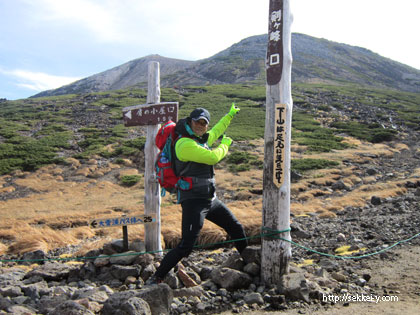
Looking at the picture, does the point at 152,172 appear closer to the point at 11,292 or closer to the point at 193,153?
the point at 193,153

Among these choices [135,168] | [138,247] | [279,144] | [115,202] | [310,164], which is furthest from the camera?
[135,168]

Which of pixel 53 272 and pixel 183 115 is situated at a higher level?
pixel 183 115

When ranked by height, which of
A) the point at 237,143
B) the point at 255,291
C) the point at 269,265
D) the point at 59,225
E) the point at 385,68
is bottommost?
the point at 59,225

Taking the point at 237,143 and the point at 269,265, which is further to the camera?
the point at 237,143

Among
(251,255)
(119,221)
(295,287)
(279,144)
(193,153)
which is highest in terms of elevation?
(279,144)

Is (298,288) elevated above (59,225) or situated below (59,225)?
above

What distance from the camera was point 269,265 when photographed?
4.02 metres

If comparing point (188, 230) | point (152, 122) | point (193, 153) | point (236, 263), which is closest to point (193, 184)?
point (193, 153)

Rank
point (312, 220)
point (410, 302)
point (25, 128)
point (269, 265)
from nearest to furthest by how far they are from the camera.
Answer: point (410, 302)
point (269, 265)
point (312, 220)
point (25, 128)

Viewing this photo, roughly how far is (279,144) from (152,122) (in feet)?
7.63

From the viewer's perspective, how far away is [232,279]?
13.3ft

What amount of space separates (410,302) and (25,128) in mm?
38717

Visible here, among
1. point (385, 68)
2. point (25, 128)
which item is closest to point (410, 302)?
point (25, 128)

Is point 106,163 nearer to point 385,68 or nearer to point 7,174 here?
point 7,174
